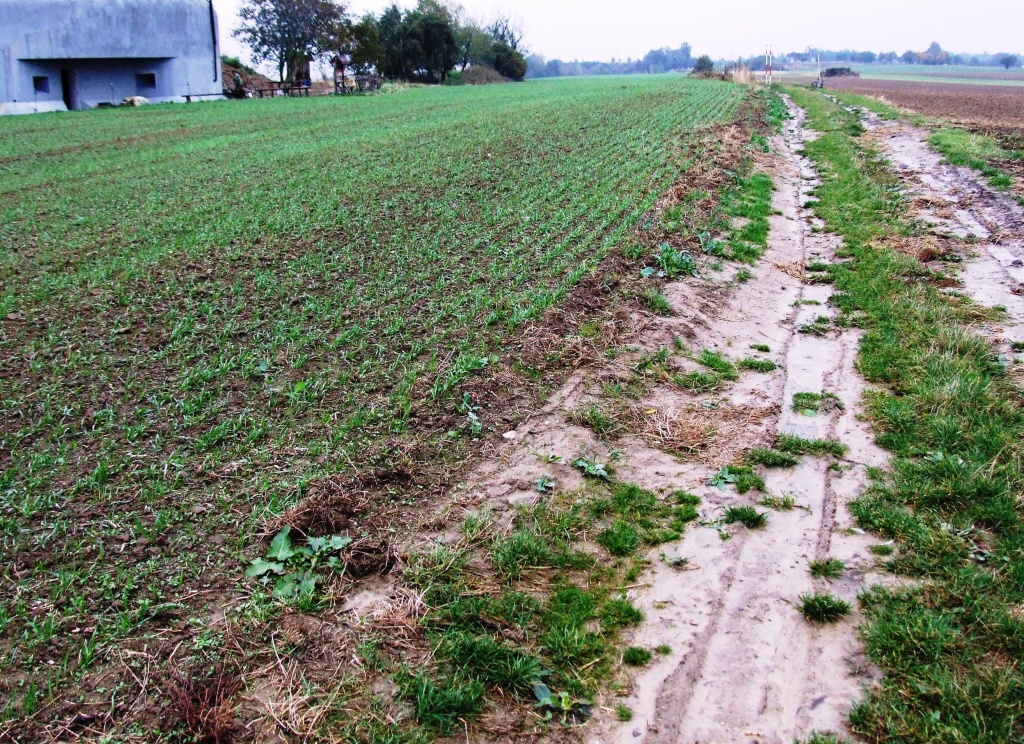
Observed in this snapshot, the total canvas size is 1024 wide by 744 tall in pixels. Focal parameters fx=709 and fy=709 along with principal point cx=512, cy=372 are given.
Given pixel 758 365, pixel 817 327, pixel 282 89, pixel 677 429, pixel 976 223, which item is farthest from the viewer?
pixel 282 89

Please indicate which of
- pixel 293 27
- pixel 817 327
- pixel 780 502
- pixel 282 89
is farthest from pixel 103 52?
pixel 780 502

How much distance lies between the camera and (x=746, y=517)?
14.9 feet

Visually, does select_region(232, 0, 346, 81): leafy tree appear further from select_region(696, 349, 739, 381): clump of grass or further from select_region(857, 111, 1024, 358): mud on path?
select_region(696, 349, 739, 381): clump of grass

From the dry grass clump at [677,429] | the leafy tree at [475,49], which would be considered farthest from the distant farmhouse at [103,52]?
the leafy tree at [475,49]

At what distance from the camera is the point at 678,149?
18.5 metres

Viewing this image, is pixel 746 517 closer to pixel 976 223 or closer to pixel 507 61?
pixel 976 223

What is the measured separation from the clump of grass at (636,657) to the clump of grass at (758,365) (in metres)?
3.87

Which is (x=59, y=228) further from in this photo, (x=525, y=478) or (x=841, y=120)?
(x=841, y=120)

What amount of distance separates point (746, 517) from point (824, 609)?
0.87 meters

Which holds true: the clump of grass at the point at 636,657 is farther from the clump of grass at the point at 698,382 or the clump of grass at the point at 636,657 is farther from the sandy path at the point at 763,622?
the clump of grass at the point at 698,382

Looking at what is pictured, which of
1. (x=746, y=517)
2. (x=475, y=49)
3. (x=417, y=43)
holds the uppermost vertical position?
(x=475, y=49)

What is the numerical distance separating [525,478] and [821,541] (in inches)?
76.1

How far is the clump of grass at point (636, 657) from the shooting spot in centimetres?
348

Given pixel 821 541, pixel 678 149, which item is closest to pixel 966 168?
pixel 678 149
